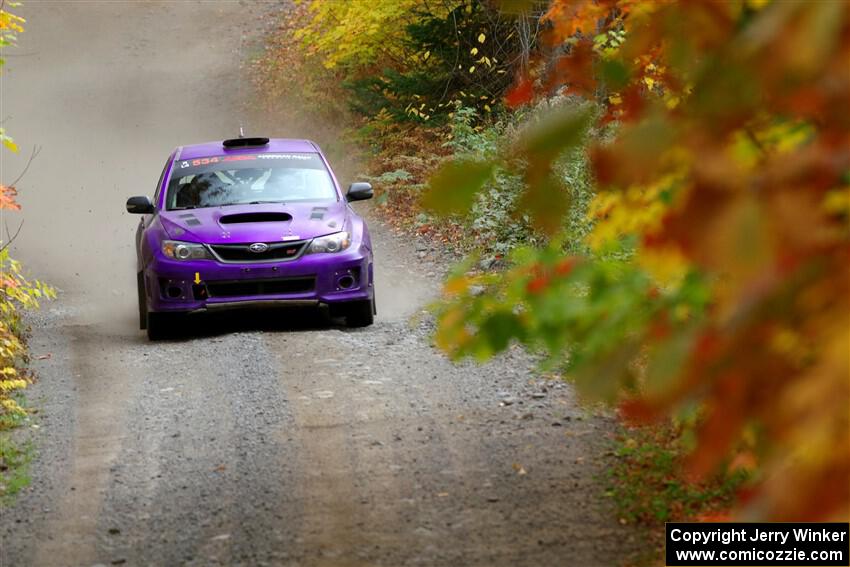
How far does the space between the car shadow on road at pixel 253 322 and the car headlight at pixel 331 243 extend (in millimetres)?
900

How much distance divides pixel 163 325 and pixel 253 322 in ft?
3.77

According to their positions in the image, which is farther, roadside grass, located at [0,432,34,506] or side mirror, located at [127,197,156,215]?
side mirror, located at [127,197,156,215]

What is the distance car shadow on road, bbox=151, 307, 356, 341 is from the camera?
12000 mm

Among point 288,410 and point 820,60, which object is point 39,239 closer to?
point 288,410

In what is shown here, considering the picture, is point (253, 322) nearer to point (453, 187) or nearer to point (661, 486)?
point (661, 486)

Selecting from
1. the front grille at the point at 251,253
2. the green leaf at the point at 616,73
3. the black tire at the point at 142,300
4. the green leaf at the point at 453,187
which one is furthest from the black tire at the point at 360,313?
the green leaf at the point at 453,187

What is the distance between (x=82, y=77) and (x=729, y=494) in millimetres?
30316

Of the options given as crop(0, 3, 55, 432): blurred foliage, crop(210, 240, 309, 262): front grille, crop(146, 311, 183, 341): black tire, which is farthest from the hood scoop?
crop(0, 3, 55, 432): blurred foliage

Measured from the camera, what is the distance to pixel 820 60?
1860 mm

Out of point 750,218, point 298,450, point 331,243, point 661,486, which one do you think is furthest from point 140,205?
point 750,218

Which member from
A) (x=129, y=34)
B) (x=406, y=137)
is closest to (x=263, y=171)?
(x=406, y=137)

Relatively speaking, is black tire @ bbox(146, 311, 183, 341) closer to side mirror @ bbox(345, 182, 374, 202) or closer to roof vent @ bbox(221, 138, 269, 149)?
side mirror @ bbox(345, 182, 374, 202)

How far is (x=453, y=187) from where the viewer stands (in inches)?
90.8

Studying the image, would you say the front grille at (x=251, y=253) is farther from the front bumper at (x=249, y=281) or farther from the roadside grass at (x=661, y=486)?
the roadside grass at (x=661, y=486)
